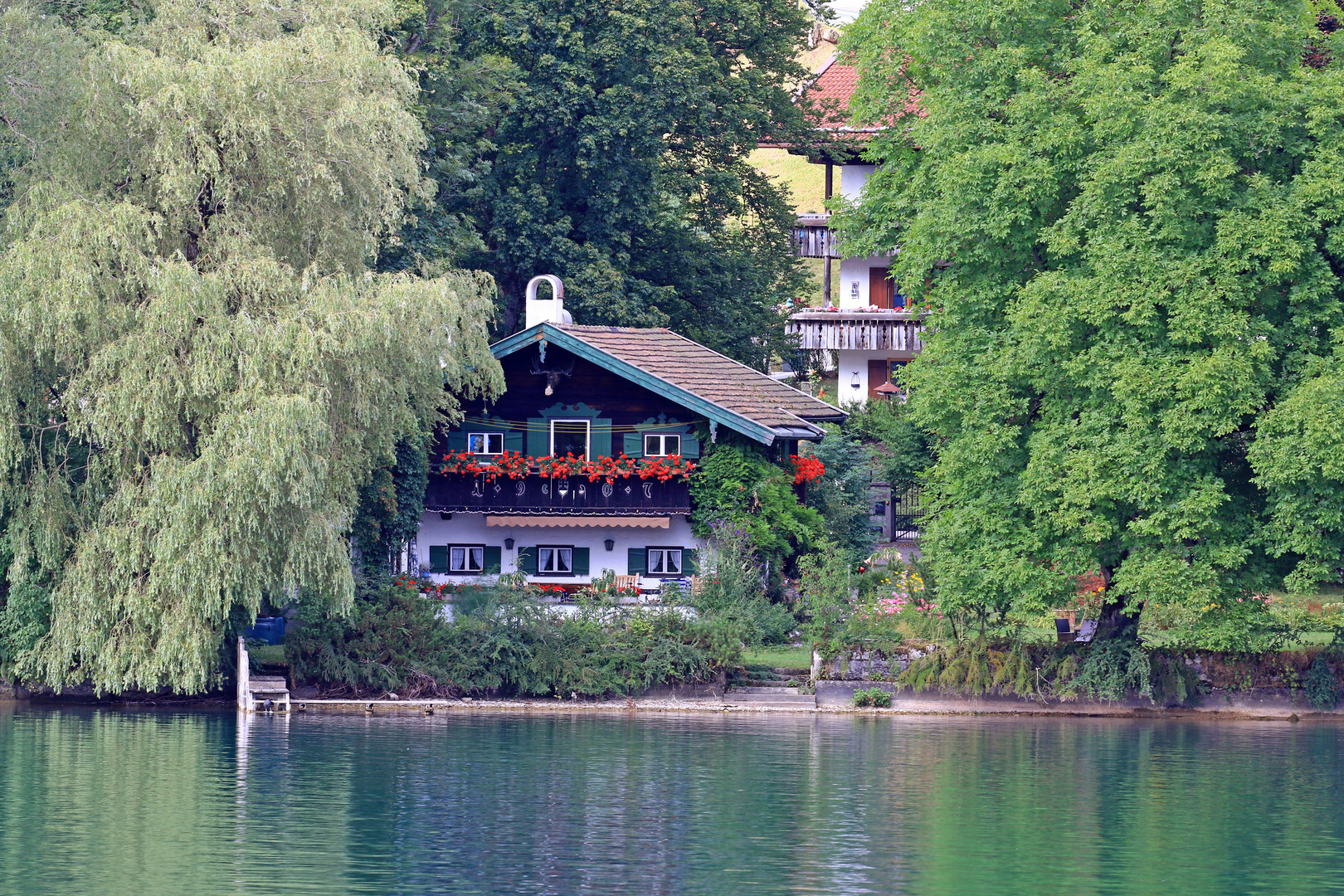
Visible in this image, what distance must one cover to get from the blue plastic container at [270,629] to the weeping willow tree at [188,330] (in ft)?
10.4

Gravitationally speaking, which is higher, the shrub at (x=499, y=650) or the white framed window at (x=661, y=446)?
the white framed window at (x=661, y=446)

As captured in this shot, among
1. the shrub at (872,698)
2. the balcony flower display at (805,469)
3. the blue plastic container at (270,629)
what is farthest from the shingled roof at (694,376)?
the blue plastic container at (270,629)

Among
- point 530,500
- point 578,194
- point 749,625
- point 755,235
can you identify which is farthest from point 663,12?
point 749,625

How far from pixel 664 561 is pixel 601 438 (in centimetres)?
323

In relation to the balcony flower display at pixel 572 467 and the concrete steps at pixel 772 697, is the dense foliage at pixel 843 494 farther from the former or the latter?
the concrete steps at pixel 772 697

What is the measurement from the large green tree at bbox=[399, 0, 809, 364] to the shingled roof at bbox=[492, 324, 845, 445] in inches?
191

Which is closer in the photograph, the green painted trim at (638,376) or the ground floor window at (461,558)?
the green painted trim at (638,376)

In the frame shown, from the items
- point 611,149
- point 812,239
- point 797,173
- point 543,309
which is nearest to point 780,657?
point 543,309

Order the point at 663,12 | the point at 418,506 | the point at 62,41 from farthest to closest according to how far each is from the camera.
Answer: the point at 663,12 → the point at 418,506 → the point at 62,41

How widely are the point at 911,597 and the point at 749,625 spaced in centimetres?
331

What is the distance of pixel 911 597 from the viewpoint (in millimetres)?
36188

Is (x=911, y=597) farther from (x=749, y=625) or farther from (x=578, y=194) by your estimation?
(x=578, y=194)

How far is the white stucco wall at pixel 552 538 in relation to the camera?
4200 centimetres

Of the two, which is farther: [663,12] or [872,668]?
[663,12]
